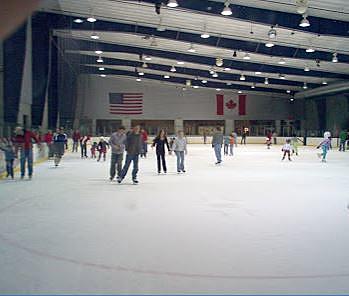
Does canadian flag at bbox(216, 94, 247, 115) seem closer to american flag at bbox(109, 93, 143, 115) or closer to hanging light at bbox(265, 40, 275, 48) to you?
american flag at bbox(109, 93, 143, 115)

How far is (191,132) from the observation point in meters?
38.7

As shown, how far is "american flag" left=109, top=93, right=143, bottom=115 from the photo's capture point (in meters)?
36.9

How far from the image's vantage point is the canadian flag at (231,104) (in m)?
38.7

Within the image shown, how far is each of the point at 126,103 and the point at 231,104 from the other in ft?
30.2

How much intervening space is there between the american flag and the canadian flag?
274 inches

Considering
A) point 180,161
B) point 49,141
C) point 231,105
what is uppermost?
point 231,105

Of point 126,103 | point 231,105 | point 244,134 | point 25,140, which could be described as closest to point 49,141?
point 25,140

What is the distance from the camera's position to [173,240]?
4.31m

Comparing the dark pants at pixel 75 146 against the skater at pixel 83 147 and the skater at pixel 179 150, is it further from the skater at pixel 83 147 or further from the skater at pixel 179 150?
the skater at pixel 179 150

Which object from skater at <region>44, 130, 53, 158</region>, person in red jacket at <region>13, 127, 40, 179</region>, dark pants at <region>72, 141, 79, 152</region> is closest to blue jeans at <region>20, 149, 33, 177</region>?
person in red jacket at <region>13, 127, 40, 179</region>

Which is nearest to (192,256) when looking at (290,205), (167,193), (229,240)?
(229,240)

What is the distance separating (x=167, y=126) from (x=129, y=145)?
29.0 meters

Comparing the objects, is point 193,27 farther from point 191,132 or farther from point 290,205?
point 191,132

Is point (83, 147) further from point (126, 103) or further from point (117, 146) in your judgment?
point (126, 103)
